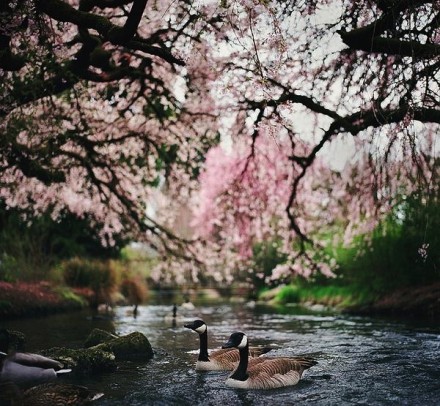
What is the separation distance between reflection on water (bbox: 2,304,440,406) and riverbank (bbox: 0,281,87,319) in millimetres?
727

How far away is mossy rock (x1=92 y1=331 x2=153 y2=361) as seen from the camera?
9.52m

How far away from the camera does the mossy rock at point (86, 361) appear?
7.98 metres

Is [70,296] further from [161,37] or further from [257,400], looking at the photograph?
[257,400]

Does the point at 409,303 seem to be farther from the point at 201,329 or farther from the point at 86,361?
the point at 86,361

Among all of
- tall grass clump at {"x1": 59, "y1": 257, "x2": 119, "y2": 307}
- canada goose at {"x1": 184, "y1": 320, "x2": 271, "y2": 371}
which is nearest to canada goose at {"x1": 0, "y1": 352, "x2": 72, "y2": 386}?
canada goose at {"x1": 184, "y1": 320, "x2": 271, "y2": 371}

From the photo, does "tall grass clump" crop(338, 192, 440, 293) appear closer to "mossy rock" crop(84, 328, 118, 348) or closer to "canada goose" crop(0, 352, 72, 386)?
"mossy rock" crop(84, 328, 118, 348)

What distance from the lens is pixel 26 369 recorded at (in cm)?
669

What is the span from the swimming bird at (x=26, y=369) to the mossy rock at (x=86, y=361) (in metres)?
0.88

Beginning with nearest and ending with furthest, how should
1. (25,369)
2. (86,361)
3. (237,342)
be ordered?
(25,369) < (237,342) < (86,361)

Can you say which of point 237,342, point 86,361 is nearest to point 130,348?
point 86,361

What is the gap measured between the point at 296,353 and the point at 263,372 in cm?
329

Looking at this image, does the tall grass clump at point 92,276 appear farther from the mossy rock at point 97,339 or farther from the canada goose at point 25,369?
the canada goose at point 25,369

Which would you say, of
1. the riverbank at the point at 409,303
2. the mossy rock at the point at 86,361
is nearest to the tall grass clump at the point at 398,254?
the riverbank at the point at 409,303

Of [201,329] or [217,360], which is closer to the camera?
[217,360]
